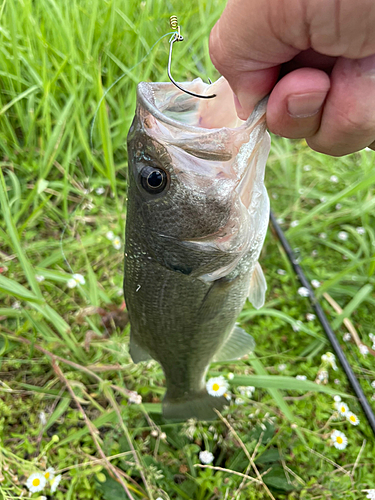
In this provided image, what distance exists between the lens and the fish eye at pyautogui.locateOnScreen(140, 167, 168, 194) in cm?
109

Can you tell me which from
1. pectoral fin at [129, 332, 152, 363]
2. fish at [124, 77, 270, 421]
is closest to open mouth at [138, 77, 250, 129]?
fish at [124, 77, 270, 421]

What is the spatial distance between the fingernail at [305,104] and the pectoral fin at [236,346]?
1.11m

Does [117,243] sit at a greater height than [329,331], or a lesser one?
greater

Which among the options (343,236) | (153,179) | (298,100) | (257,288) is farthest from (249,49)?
(343,236)

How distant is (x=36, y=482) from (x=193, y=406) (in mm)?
773

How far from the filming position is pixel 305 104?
91cm

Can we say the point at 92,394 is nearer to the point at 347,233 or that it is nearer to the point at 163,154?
the point at 163,154

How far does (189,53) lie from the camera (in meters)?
2.84

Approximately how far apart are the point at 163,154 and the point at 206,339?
0.83 metres

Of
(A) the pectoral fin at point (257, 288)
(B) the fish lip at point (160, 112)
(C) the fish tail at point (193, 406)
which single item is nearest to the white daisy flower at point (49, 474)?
(C) the fish tail at point (193, 406)

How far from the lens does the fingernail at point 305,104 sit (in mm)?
891

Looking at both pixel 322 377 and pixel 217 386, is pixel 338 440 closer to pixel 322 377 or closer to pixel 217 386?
pixel 322 377

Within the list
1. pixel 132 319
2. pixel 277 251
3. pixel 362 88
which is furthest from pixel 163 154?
pixel 277 251

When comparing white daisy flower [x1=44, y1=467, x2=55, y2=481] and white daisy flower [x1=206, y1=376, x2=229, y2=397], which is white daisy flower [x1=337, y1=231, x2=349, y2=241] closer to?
white daisy flower [x1=206, y1=376, x2=229, y2=397]
